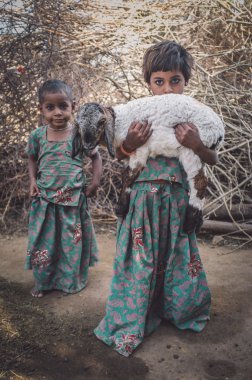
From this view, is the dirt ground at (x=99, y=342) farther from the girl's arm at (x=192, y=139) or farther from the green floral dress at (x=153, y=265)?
the girl's arm at (x=192, y=139)

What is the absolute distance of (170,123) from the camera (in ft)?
5.39

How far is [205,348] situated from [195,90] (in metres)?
2.48

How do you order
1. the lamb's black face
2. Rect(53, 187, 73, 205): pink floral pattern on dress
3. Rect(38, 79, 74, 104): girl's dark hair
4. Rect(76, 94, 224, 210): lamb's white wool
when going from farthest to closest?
Rect(53, 187, 73, 205): pink floral pattern on dress < Rect(38, 79, 74, 104): girl's dark hair < Rect(76, 94, 224, 210): lamb's white wool < the lamb's black face

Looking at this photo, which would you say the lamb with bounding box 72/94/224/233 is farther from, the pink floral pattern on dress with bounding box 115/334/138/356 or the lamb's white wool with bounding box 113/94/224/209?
the pink floral pattern on dress with bounding box 115/334/138/356

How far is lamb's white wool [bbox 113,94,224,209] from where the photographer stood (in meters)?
1.63

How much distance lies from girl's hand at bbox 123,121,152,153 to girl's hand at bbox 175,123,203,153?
0.46ft

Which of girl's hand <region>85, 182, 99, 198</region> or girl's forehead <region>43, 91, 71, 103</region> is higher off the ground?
girl's forehead <region>43, 91, 71, 103</region>

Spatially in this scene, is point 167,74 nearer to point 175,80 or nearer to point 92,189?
point 175,80

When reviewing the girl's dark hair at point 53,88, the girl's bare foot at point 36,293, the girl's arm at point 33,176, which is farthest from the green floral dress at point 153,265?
the girl's dark hair at point 53,88

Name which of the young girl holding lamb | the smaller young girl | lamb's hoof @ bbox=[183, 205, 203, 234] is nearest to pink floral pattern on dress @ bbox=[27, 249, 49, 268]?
the smaller young girl

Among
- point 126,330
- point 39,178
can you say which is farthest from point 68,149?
point 126,330

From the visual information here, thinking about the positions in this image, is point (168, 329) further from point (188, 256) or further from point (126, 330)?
point (188, 256)

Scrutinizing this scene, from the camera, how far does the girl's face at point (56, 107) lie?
7.57 feet

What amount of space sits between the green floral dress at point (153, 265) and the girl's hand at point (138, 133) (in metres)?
0.17
